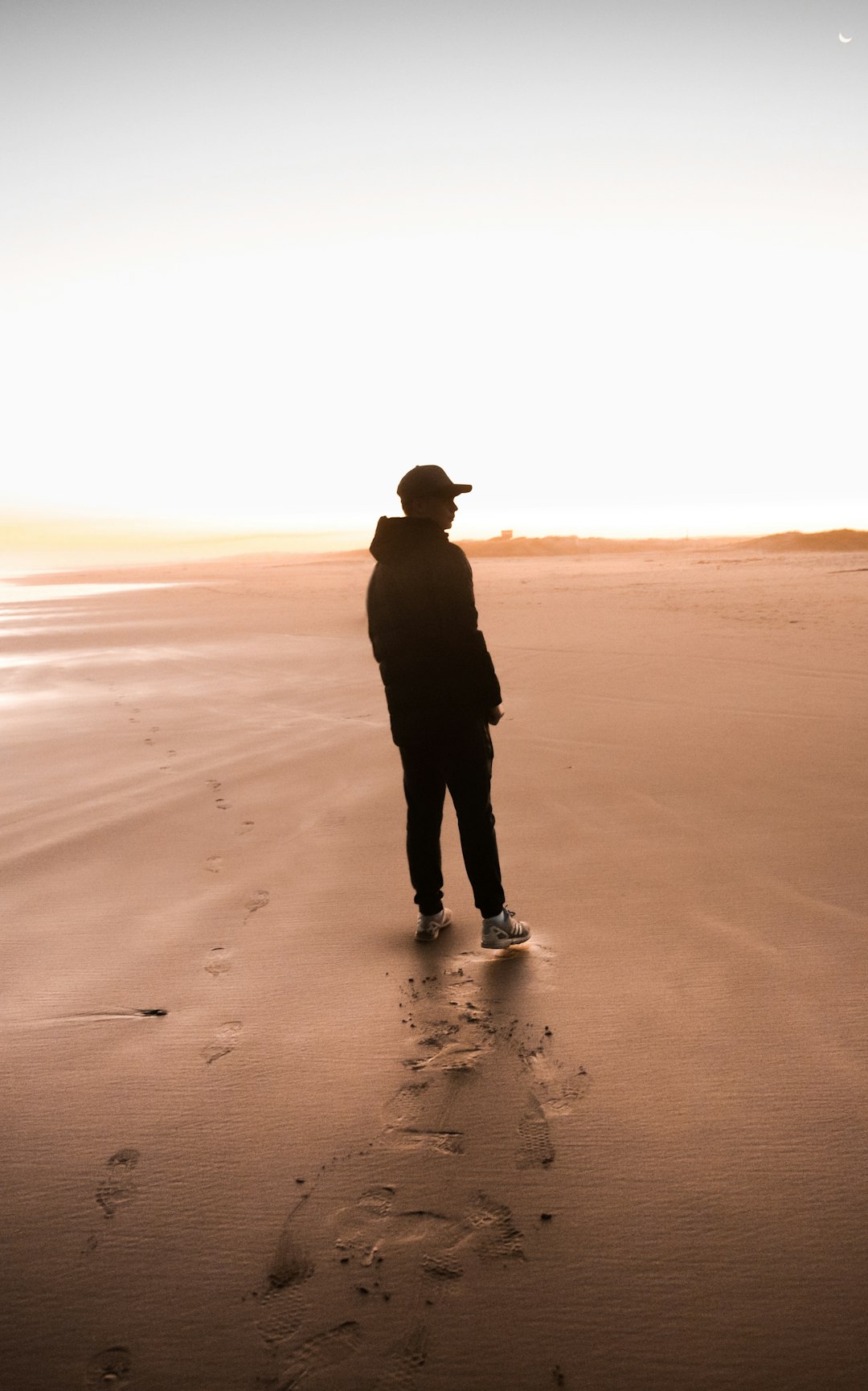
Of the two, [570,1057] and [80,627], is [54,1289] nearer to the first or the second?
[570,1057]

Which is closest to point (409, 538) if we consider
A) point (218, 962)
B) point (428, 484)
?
point (428, 484)

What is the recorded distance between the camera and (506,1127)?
2320 mm

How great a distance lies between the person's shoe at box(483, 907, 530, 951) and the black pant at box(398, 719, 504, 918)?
4 cm

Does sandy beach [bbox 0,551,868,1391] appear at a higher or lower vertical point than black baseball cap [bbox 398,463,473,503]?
lower

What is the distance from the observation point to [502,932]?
3.34 meters

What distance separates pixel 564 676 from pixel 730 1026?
7.56m

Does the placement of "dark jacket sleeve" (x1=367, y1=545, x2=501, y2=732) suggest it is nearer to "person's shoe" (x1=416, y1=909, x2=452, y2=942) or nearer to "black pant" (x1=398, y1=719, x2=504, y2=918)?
"black pant" (x1=398, y1=719, x2=504, y2=918)

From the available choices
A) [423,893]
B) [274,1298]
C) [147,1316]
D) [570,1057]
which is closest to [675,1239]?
[570,1057]

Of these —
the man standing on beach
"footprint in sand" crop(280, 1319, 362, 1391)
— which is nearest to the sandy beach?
"footprint in sand" crop(280, 1319, 362, 1391)

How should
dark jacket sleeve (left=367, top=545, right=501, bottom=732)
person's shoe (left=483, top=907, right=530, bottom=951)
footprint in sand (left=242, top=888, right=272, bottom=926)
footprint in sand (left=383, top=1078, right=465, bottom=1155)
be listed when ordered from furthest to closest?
footprint in sand (left=242, top=888, right=272, bottom=926) < person's shoe (left=483, top=907, right=530, bottom=951) < dark jacket sleeve (left=367, top=545, right=501, bottom=732) < footprint in sand (left=383, top=1078, right=465, bottom=1155)

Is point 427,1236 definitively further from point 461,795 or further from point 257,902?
point 257,902

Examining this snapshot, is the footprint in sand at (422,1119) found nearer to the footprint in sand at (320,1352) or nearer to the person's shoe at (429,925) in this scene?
the footprint in sand at (320,1352)

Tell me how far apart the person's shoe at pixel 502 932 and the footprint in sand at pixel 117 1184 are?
1.49 meters

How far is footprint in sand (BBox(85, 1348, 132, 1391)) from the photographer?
5.48ft
